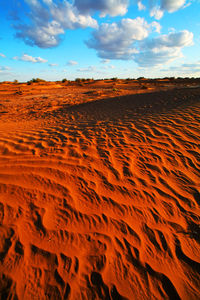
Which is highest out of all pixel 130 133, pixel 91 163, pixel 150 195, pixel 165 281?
pixel 130 133

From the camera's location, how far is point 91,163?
306 centimetres

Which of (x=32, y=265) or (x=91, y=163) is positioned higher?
(x=91, y=163)

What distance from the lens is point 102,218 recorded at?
206 centimetres

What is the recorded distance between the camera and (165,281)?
4.92 ft

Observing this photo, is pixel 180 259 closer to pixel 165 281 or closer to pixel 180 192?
pixel 165 281

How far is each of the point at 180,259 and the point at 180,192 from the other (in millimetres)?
1040

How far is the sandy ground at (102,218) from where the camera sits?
1493 millimetres

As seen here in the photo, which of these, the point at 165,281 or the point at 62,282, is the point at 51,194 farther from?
the point at 165,281

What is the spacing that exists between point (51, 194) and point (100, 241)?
1107mm

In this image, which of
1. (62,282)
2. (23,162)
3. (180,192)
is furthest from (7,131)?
(180,192)

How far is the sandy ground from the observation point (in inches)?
58.8

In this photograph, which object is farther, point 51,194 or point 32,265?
point 51,194

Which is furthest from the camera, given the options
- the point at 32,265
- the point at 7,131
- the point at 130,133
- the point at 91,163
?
the point at 7,131

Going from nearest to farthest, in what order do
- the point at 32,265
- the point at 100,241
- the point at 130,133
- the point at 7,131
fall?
the point at 32,265
the point at 100,241
the point at 130,133
the point at 7,131
